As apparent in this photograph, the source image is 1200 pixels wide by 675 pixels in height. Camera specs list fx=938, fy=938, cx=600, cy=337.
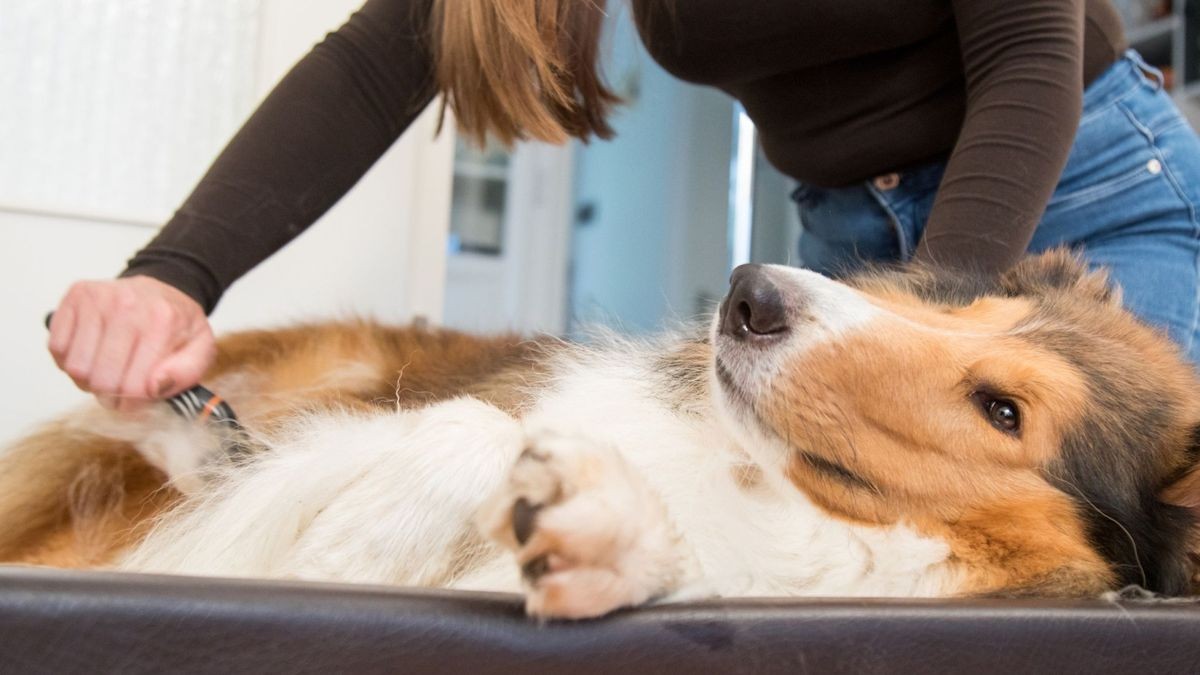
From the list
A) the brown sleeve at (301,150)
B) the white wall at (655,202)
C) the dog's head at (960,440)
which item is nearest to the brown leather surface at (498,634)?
the dog's head at (960,440)

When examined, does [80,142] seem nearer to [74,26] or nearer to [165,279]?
[74,26]

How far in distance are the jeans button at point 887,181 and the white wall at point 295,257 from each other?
1.11 metres

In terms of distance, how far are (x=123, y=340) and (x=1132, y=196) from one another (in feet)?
5.26

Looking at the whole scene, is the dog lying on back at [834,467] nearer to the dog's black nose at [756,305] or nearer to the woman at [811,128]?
the dog's black nose at [756,305]

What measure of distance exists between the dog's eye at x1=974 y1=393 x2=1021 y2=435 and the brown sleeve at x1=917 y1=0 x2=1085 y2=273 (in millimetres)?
295

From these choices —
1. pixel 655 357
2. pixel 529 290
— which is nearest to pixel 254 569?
pixel 655 357

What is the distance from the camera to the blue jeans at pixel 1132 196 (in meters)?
1.60

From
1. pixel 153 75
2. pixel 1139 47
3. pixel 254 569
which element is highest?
pixel 1139 47

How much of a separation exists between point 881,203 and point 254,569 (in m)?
1.23

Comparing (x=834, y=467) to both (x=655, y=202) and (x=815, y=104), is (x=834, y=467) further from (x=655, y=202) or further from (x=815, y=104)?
(x=655, y=202)

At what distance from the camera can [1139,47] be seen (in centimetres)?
446

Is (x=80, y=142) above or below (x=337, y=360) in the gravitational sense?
above

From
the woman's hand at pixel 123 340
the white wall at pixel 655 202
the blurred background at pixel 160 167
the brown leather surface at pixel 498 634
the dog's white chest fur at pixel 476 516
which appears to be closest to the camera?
the brown leather surface at pixel 498 634

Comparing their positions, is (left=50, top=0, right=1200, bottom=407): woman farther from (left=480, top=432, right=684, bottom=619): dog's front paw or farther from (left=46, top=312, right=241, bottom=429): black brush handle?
(left=480, top=432, right=684, bottom=619): dog's front paw
